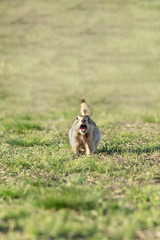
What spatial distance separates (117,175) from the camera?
4.83 meters

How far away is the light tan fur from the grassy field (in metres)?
0.19

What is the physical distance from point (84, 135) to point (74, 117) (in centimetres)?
509

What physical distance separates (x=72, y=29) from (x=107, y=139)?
1456 cm

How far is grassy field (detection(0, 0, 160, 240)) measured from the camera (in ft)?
11.0

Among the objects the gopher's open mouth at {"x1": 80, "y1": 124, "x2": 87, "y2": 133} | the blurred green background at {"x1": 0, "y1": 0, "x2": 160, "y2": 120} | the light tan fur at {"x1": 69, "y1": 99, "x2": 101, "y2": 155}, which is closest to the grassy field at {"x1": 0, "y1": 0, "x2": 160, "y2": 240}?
the blurred green background at {"x1": 0, "y1": 0, "x2": 160, "y2": 120}

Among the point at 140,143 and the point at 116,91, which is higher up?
the point at 116,91

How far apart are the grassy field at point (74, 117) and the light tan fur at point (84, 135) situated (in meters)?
0.19

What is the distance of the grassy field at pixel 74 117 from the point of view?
3.36 metres

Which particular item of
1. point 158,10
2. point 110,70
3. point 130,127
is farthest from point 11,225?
point 158,10

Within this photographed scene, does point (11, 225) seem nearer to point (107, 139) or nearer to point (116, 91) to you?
point (107, 139)

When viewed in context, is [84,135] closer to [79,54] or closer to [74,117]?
[74,117]

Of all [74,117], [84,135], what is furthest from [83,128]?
[74,117]

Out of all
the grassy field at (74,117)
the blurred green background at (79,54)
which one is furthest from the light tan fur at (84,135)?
the blurred green background at (79,54)

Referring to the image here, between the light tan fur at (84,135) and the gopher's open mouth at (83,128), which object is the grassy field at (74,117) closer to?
the light tan fur at (84,135)
